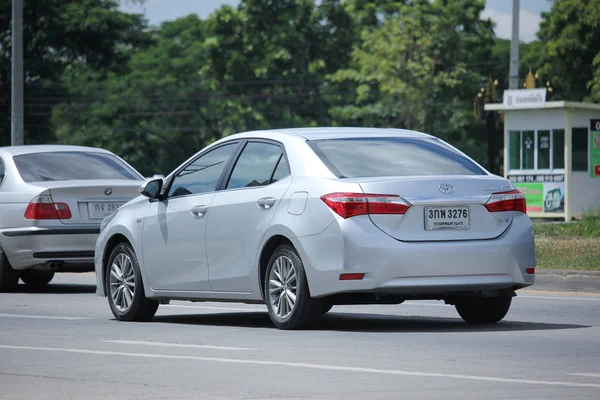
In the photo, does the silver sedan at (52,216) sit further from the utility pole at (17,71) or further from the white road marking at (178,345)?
the utility pole at (17,71)

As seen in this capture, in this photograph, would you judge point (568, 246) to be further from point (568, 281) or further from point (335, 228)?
point (335, 228)

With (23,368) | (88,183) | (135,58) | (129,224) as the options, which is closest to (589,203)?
(88,183)

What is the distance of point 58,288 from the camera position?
17156 mm

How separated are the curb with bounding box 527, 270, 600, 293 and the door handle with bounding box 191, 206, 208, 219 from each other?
5.42 metres

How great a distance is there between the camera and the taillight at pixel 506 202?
10.2 metres

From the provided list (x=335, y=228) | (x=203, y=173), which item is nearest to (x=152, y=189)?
(x=203, y=173)

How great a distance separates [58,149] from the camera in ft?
54.7

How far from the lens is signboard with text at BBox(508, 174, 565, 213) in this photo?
105 feet

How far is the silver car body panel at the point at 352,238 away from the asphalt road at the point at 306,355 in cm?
38

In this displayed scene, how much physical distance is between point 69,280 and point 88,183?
3402mm

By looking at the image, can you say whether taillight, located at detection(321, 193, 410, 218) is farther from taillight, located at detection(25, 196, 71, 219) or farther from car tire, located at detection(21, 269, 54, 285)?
car tire, located at detection(21, 269, 54, 285)

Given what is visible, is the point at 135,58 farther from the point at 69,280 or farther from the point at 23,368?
the point at 23,368

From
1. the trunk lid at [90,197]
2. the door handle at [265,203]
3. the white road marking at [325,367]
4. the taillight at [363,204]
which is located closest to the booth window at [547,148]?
the trunk lid at [90,197]

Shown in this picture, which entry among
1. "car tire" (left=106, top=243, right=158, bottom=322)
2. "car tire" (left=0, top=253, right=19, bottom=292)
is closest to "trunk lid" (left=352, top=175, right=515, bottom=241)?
"car tire" (left=106, top=243, right=158, bottom=322)
